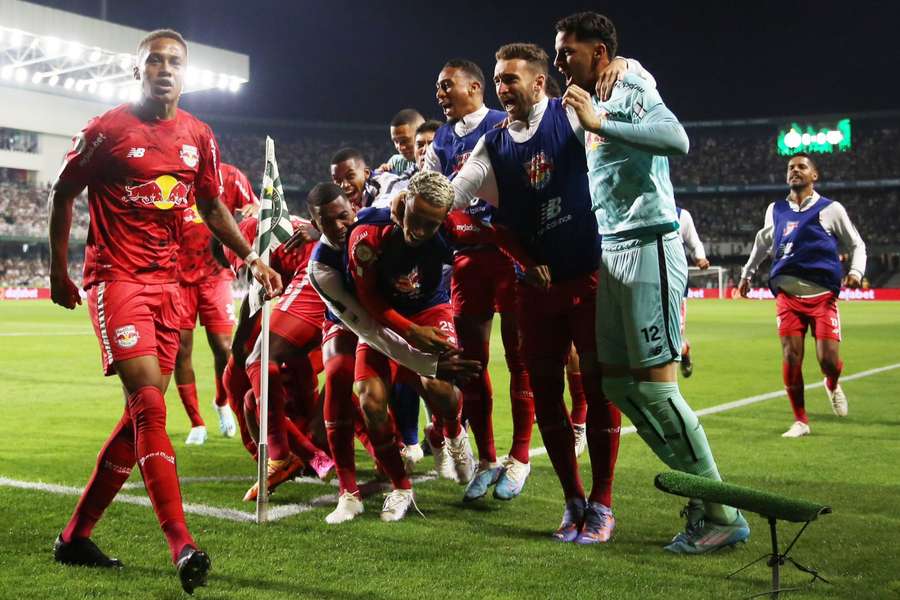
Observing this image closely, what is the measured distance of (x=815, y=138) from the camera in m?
59.6

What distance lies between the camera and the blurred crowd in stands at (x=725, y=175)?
51000 mm

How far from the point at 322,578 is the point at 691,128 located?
67.0 meters

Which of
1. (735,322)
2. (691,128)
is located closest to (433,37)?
(691,128)

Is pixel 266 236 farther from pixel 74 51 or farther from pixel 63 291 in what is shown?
pixel 74 51

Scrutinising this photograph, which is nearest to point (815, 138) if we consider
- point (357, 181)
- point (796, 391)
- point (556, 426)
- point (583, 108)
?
point (796, 391)

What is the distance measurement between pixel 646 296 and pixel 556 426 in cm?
91

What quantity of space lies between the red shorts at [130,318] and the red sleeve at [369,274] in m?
0.97

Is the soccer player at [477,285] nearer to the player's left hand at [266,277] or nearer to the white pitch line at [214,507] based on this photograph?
the white pitch line at [214,507]

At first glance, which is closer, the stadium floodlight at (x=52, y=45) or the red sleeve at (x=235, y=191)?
the red sleeve at (x=235, y=191)

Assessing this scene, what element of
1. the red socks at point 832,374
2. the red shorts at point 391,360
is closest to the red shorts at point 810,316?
the red socks at point 832,374

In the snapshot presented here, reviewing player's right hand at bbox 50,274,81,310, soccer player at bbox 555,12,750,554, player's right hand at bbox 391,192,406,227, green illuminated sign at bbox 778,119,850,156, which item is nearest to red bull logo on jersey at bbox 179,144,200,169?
player's right hand at bbox 50,274,81,310

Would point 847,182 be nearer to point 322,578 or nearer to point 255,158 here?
point 255,158

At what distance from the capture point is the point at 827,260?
802 cm

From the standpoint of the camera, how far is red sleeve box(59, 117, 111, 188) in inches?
149
